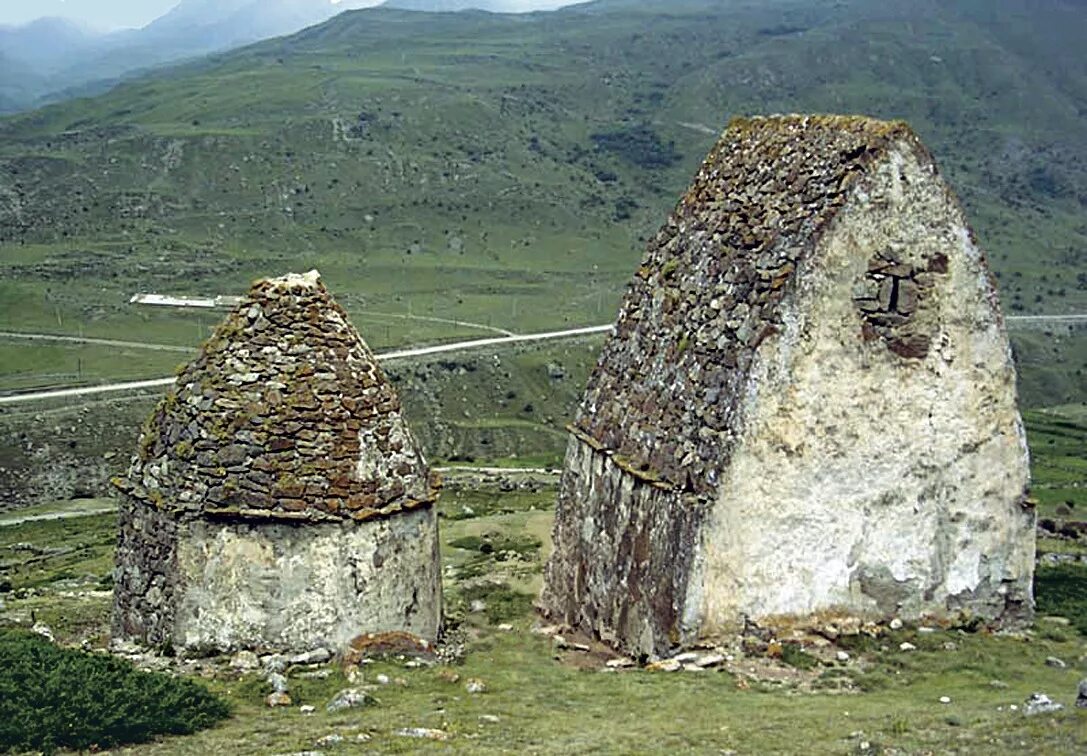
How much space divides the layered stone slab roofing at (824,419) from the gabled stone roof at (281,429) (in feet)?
12.1

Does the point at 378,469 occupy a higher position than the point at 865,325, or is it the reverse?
the point at 865,325

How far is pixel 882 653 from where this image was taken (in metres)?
17.6

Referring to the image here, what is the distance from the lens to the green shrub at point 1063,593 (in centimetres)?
2070

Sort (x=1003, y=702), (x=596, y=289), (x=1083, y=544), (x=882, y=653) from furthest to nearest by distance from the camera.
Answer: (x=596, y=289) → (x=1083, y=544) → (x=882, y=653) → (x=1003, y=702)

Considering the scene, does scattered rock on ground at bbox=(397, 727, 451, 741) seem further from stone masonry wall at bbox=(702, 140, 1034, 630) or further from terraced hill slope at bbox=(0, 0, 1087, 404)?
terraced hill slope at bbox=(0, 0, 1087, 404)

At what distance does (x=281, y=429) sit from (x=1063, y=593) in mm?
13835

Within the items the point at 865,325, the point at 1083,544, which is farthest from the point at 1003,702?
the point at 1083,544

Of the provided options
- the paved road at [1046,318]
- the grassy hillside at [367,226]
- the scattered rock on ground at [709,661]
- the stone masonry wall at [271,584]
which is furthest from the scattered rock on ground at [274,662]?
the paved road at [1046,318]

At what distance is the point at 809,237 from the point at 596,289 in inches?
4754

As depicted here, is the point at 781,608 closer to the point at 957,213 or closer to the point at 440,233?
the point at 957,213

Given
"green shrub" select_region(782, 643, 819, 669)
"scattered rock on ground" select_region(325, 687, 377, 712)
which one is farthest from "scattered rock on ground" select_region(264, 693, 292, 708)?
"green shrub" select_region(782, 643, 819, 669)

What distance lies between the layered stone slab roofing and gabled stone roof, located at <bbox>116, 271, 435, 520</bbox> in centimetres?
370

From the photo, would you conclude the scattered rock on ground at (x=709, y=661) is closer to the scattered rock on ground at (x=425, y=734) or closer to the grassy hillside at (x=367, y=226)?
the scattered rock on ground at (x=425, y=734)

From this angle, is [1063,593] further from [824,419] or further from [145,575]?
[145,575]
